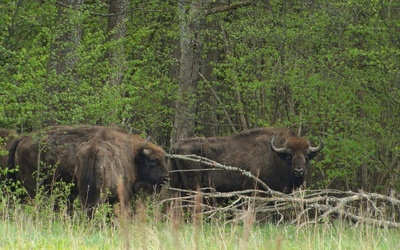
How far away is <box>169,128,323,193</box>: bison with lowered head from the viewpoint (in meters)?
18.7

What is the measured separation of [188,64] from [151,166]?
4.84 metres

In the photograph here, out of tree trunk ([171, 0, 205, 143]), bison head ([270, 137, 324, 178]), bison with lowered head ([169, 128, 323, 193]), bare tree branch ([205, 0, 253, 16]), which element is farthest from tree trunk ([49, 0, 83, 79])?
bare tree branch ([205, 0, 253, 16])

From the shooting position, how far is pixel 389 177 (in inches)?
769

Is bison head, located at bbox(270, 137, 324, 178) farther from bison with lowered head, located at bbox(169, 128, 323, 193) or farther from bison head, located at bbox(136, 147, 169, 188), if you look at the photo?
bison head, located at bbox(136, 147, 169, 188)

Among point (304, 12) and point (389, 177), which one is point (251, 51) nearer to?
point (304, 12)

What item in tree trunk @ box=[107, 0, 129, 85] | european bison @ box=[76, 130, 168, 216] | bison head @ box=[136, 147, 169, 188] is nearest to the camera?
european bison @ box=[76, 130, 168, 216]

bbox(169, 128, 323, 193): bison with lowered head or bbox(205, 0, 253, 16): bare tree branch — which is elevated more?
bbox(205, 0, 253, 16): bare tree branch

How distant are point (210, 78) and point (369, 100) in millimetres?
7294

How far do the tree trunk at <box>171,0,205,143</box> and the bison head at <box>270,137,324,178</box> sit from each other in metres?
3.59

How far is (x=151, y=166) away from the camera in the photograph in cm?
1761

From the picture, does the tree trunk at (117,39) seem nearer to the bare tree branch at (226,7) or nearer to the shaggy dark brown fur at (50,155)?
the shaggy dark brown fur at (50,155)

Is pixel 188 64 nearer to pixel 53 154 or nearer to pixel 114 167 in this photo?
pixel 53 154

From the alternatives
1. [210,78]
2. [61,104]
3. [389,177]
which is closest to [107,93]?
[61,104]

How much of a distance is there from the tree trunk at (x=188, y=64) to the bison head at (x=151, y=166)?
412 cm
